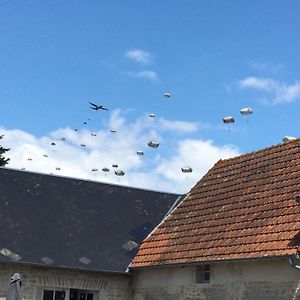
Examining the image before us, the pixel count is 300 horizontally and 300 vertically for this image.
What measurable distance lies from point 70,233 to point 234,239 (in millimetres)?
5351

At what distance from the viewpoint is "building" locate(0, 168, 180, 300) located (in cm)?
1606

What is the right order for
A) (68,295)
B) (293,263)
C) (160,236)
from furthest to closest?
(160,236), (68,295), (293,263)

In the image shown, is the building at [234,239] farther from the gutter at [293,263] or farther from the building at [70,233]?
the building at [70,233]

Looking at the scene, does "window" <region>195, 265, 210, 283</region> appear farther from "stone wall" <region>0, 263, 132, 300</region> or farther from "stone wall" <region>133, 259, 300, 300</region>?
"stone wall" <region>0, 263, 132, 300</region>

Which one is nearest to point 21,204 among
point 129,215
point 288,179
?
point 129,215

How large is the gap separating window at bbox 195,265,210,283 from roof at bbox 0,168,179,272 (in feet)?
9.09

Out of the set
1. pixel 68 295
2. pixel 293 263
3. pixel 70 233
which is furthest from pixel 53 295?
pixel 293 263

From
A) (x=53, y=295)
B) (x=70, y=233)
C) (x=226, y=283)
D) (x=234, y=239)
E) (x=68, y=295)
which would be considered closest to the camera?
(x=226, y=283)

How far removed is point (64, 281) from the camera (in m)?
16.4

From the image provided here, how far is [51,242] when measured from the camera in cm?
1678

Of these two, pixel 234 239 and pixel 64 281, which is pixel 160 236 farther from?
pixel 234 239

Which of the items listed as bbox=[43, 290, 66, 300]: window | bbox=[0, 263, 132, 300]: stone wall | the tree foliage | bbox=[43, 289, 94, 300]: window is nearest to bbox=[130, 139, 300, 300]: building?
bbox=[0, 263, 132, 300]: stone wall

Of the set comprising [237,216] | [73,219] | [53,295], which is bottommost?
[53,295]

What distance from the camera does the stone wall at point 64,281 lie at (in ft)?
51.8
